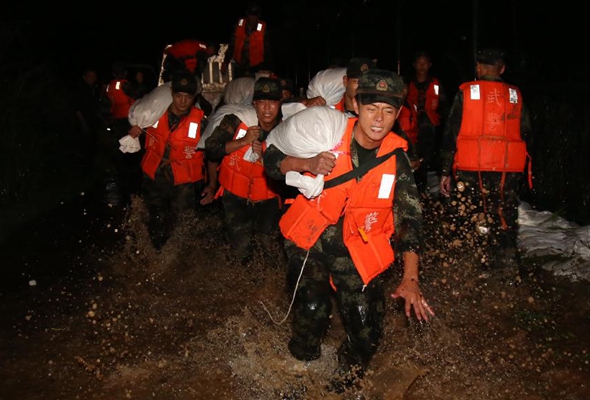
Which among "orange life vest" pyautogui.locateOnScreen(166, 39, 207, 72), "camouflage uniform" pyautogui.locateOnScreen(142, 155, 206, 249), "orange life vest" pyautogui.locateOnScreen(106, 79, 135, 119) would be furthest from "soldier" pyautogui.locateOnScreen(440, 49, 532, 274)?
"orange life vest" pyautogui.locateOnScreen(106, 79, 135, 119)

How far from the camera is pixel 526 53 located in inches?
318

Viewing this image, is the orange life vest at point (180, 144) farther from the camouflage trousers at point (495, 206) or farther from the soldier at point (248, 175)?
the camouflage trousers at point (495, 206)

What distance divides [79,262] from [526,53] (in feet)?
19.3

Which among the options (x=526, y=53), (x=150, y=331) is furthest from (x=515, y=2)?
(x=150, y=331)

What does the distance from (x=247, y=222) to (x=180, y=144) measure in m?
1.07

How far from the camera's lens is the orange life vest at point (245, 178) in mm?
5926

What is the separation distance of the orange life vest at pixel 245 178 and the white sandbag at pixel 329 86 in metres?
0.83

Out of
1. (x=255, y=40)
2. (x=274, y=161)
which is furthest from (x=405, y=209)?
(x=255, y=40)

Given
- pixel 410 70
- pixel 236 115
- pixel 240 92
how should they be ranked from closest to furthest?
pixel 236 115, pixel 240 92, pixel 410 70

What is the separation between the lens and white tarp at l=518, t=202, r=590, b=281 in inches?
233

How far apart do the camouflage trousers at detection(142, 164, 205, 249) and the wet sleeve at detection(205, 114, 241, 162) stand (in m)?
0.96

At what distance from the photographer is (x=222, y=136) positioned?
5723 mm

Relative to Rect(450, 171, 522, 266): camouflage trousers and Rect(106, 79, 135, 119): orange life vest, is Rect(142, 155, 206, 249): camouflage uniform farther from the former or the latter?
Rect(106, 79, 135, 119): orange life vest

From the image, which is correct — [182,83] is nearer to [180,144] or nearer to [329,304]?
[180,144]
